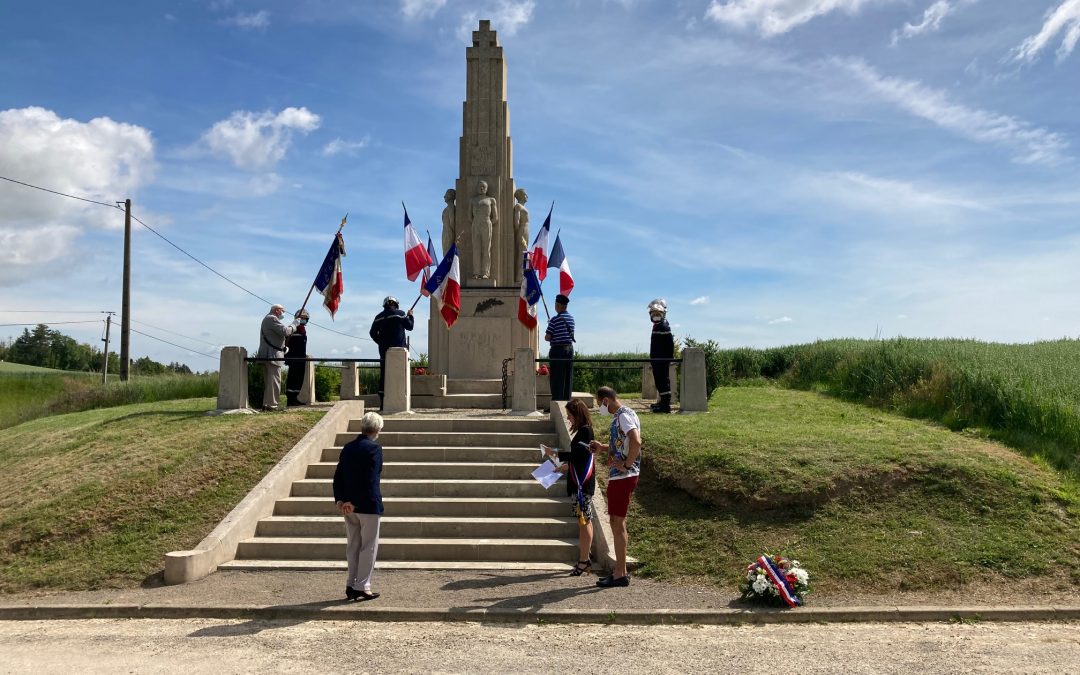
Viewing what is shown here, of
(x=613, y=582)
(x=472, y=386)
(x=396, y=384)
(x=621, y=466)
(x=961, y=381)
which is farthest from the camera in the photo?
(x=472, y=386)

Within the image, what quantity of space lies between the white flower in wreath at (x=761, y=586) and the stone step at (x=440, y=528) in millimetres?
2766

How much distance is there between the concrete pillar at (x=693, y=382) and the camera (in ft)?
47.5

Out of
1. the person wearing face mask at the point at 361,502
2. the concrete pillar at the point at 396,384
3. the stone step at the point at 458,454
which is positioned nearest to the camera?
the person wearing face mask at the point at 361,502

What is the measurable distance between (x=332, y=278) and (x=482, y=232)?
3540mm

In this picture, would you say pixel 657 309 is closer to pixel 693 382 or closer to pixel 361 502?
pixel 693 382

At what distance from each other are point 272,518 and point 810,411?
32.4 ft

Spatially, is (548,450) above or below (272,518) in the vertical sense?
above

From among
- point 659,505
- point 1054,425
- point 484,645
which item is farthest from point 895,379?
point 484,645

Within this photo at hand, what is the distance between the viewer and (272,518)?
10.4 meters

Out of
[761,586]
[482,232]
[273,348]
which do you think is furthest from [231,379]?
[761,586]

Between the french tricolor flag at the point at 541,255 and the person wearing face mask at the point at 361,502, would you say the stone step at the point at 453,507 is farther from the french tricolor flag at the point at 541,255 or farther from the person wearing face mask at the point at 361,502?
the french tricolor flag at the point at 541,255

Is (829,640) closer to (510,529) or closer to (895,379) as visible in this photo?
(510,529)

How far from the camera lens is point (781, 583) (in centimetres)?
770

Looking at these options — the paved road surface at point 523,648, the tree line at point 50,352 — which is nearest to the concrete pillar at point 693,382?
the paved road surface at point 523,648
